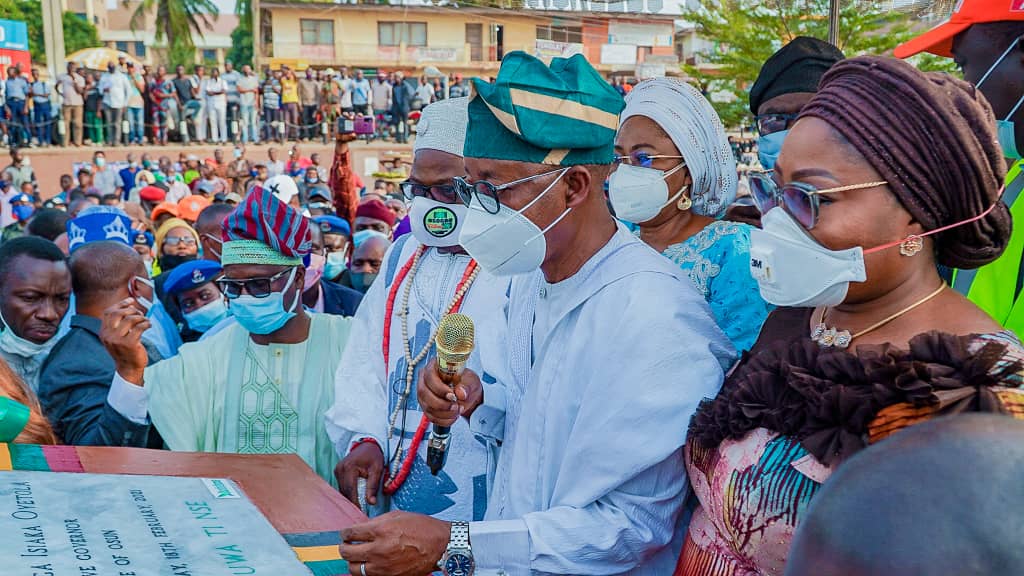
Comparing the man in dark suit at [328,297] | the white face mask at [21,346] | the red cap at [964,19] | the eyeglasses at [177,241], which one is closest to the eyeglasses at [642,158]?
the red cap at [964,19]

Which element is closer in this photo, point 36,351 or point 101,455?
point 101,455

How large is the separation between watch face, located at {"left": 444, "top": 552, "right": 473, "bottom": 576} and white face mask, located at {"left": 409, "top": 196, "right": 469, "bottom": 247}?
56.2 inches

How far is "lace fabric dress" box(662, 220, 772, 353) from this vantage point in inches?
115

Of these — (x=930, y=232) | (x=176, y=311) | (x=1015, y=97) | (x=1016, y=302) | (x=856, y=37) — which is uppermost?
(x=856, y=37)

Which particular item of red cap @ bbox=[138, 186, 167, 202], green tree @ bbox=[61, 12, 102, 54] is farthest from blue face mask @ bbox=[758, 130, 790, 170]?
green tree @ bbox=[61, 12, 102, 54]

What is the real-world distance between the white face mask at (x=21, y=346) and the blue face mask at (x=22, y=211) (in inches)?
465

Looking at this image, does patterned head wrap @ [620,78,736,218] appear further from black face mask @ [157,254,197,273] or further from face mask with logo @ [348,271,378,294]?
black face mask @ [157,254,197,273]

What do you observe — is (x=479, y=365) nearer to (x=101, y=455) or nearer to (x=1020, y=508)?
(x=101, y=455)

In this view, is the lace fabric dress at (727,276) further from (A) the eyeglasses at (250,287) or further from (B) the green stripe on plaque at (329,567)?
(A) the eyeglasses at (250,287)

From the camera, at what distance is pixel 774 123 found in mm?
3854

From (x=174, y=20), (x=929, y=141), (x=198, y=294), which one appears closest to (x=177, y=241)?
(x=198, y=294)

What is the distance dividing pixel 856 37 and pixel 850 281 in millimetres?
14849

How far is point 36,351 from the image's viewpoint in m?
4.34

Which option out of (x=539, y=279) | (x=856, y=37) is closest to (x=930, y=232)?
(x=539, y=279)
